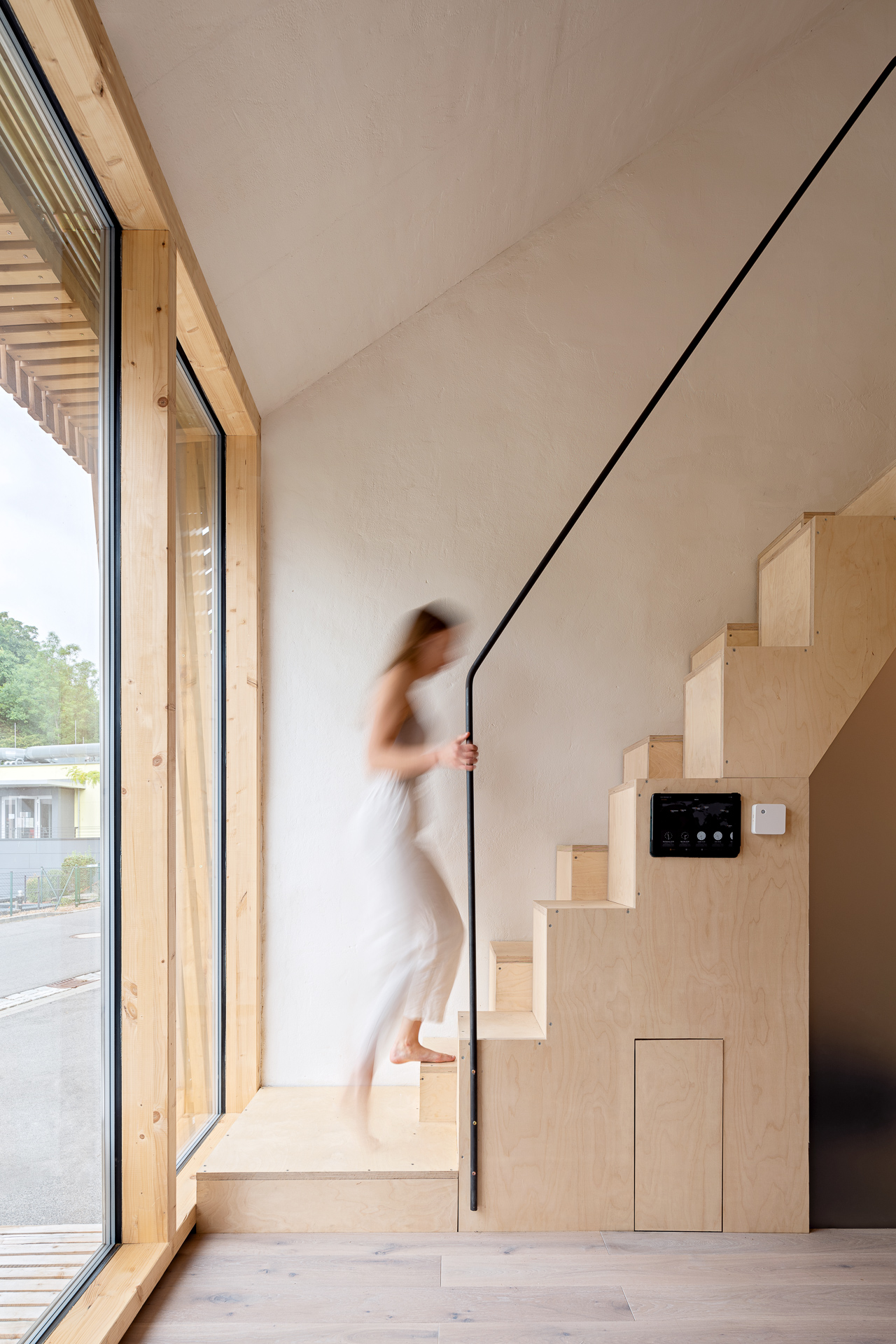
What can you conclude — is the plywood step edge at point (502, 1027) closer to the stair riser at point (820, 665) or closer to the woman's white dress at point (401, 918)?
the woman's white dress at point (401, 918)

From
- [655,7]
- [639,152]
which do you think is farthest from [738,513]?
[655,7]

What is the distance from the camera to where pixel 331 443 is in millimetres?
3283

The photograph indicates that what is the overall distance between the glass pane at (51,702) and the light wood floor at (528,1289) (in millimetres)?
338

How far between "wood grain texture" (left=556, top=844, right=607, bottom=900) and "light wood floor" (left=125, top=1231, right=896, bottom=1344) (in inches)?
36.4

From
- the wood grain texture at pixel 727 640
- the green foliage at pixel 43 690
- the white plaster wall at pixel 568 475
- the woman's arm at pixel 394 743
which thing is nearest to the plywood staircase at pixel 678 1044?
the wood grain texture at pixel 727 640

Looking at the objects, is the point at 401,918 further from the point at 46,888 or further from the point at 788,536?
the point at 788,536

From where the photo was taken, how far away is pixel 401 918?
258cm

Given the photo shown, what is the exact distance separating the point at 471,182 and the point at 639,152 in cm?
84

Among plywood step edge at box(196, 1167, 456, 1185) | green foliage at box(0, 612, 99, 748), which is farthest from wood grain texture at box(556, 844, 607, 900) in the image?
green foliage at box(0, 612, 99, 748)

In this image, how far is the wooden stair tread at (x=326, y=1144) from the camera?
2430mm

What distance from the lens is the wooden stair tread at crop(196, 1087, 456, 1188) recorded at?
2430 mm

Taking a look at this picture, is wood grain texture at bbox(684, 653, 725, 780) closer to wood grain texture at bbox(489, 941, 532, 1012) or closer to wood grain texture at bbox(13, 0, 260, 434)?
wood grain texture at bbox(489, 941, 532, 1012)

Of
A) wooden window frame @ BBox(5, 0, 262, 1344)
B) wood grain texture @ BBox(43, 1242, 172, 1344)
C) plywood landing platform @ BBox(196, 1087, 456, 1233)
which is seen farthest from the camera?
plywood landing platform @ BBox(196, 1087, 456, 1233)

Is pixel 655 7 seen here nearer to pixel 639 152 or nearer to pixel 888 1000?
pixel 639 152
